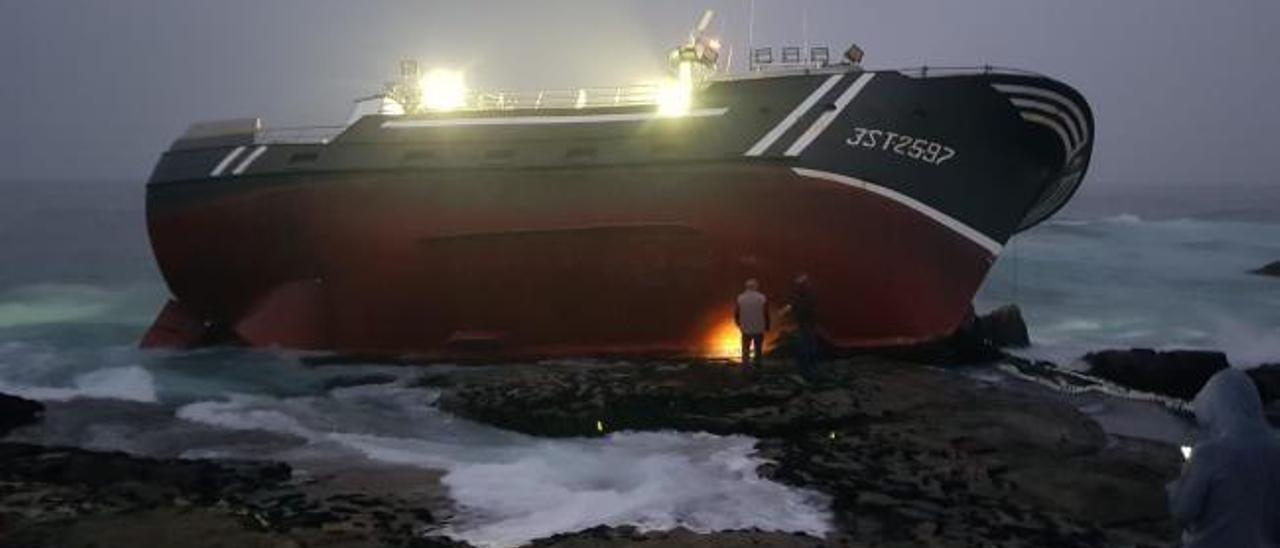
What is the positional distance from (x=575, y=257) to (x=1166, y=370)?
35.6 feet

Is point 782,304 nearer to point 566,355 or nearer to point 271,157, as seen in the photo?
point 566,355

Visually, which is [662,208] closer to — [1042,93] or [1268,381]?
[1042,93]

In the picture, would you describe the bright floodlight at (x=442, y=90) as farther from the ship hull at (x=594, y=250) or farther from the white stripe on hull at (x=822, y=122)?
the white stripe on hull at (x=822, y=122)

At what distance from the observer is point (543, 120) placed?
1667cm

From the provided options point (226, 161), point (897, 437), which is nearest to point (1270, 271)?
point (897, 437)

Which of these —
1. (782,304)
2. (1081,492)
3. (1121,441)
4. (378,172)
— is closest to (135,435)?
(378,172)

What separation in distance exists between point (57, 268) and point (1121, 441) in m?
54.0

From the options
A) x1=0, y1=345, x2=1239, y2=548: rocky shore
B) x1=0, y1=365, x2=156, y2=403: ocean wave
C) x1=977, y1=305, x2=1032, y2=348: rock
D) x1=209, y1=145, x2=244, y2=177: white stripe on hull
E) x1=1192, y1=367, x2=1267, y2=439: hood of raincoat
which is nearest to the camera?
x1=1192, y1=367, x2=1267, y2=439: hood of raincoat

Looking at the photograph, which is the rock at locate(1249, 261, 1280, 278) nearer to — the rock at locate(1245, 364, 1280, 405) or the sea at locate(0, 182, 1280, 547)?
the sea at locate(0, 182, 1280, 547)

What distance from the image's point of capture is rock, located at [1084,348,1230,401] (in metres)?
16.4

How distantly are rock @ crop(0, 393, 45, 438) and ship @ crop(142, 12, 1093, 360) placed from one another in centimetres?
492

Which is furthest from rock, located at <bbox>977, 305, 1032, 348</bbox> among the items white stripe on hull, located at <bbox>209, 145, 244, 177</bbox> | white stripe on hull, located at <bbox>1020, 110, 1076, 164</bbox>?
white stripe on hull, located at <bbox>209, 145, 244, 177</bbox>

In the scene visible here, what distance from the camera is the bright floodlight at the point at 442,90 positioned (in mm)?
19766

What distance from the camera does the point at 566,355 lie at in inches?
662
